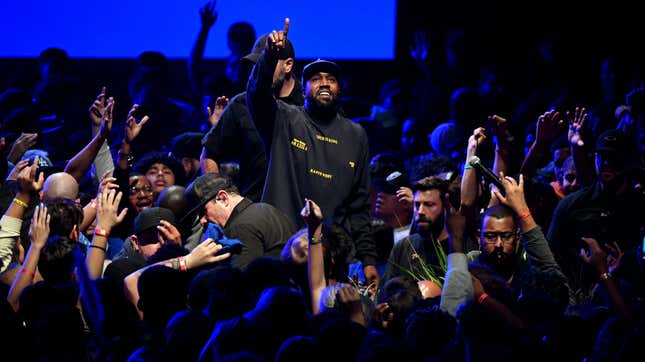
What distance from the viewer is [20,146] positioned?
27.7 feet

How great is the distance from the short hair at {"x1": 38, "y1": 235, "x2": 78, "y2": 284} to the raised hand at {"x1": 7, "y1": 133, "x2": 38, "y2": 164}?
2977 mm

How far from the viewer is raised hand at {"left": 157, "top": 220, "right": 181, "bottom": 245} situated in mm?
6293

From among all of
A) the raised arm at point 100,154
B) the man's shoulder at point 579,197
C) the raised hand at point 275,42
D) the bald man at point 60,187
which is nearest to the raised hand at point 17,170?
the bald man at point 60,187

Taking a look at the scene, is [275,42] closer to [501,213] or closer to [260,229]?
[260,229]

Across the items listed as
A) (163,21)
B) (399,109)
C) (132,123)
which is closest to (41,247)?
(132,123)

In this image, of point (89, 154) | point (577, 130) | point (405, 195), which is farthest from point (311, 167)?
point (577, 130)

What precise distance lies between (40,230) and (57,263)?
1.09 feet

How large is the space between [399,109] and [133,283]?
18.0 feet

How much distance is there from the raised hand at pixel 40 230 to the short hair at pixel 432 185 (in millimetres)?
2496

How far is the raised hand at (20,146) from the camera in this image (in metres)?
8.42

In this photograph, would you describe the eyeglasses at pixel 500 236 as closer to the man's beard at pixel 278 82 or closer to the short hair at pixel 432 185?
the short hair at pixel 432 185

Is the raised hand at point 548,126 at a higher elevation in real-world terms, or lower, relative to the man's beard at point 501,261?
higher

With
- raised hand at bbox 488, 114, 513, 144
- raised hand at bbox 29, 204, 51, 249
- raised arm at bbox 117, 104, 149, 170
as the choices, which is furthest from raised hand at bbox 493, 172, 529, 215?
raised arm at bbox 117, 104, 149, 170

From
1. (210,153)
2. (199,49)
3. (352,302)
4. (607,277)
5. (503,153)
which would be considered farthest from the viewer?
(199,49)
